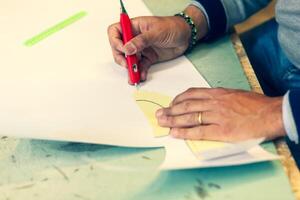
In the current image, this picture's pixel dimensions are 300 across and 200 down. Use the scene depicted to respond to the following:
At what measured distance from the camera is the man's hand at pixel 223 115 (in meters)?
0.68

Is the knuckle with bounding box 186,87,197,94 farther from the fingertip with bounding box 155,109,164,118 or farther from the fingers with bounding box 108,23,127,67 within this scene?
the fingers with bounding box 108,23,127,67

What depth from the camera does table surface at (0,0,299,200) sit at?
62cm

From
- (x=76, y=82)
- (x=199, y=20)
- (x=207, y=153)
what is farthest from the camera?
(x=199, y=20)

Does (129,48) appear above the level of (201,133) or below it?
above

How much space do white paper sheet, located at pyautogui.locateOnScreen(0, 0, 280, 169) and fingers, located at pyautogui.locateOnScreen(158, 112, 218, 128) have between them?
0.03 metres

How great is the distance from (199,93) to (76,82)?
0.25 meters

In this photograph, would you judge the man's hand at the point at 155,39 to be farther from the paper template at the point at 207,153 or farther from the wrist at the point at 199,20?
the paper template at the point at 207,153

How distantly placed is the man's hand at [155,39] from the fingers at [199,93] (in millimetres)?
128

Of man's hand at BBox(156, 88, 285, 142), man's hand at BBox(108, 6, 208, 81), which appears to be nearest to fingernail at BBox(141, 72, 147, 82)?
man's hand at BBox(108, 6, 208, 81)

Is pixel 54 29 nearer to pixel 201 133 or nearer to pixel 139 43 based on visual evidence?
pixel 139 43

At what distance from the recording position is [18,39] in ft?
3.33

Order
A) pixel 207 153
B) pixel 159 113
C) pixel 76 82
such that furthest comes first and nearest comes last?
pixel 76 82
pixel 159 113
pixel 207 153

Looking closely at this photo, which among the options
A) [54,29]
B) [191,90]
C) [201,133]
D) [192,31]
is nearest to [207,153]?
[201,133]

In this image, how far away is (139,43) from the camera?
0.85 m
